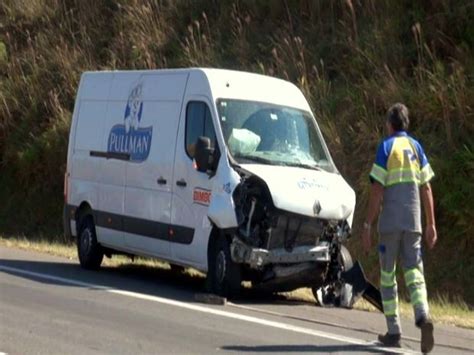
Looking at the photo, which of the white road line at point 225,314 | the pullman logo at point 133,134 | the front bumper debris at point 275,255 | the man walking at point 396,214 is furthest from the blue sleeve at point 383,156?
the pullman logo at point 133,134

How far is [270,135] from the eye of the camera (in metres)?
14.2

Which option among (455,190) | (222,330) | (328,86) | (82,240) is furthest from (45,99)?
(222,330)

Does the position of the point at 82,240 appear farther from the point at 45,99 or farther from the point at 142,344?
the point at 45,99

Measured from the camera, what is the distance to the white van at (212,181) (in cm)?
1319

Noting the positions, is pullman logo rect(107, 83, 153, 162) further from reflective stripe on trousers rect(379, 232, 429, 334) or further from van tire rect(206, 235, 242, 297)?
reflective stripe on trousers rect(379, 232, 429, 334)

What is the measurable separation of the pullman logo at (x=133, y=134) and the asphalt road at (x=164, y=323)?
1690 mm

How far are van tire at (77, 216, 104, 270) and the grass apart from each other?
41.6 inches

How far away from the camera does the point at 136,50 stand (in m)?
25.9

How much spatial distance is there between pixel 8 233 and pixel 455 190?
12.1m

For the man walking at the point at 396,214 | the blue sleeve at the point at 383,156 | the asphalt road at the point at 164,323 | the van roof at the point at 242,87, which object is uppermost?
the van roof at the point at 242,87

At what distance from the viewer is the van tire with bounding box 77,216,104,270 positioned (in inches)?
652

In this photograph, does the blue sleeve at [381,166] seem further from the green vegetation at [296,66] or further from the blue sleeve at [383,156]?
the green vegetation at [296,66]

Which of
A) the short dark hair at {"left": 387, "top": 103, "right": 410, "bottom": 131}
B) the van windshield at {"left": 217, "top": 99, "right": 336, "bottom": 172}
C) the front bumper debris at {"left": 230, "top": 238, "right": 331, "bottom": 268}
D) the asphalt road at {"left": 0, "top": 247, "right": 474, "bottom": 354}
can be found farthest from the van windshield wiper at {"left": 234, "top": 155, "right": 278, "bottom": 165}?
the short dark hair at {"left": 387, "top": 103, "right": 410, "bottom": 131}

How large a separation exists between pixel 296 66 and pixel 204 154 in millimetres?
8127
